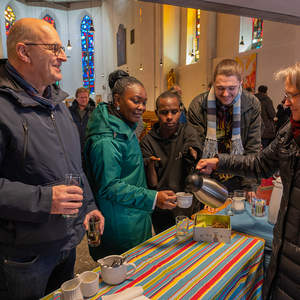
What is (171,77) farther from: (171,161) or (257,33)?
(171,161)

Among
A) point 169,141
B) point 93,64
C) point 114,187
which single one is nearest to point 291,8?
point 169,141

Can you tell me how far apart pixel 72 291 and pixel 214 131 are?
1.66m

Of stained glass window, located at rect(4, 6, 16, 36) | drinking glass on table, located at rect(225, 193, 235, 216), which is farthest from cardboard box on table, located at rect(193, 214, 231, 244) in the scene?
stained glass window, located at rect(4, 6, 16, 36)

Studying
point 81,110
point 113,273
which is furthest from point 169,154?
point 81,110

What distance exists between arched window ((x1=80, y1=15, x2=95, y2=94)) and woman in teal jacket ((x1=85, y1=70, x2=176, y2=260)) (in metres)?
16.5

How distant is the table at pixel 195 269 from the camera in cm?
109

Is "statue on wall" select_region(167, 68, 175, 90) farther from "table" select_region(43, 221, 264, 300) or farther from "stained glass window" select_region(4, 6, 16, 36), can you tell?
"table" select_region(43, 221, 264, 300)

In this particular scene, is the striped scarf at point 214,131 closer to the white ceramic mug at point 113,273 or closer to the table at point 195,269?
the table at point 195,269

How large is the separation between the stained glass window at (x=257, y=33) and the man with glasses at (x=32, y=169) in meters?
9.31

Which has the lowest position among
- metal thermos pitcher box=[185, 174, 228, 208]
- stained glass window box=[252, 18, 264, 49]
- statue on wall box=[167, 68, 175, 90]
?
metal thermos pitcher box=[185, 174, 228, 208]

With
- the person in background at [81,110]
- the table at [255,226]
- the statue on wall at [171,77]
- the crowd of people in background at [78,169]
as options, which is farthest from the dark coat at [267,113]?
the statue on wall at [171,77]

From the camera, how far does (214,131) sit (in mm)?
2238

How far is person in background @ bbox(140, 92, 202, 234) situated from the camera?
199 cm

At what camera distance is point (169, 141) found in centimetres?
207
